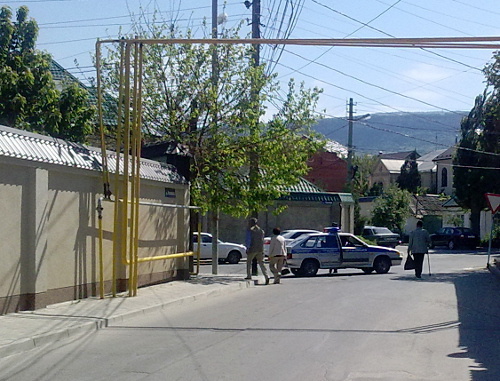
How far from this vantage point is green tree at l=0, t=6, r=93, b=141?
63.6ft

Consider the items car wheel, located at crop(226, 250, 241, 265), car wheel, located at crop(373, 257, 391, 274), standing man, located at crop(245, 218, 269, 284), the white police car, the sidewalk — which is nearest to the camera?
the sidewalk

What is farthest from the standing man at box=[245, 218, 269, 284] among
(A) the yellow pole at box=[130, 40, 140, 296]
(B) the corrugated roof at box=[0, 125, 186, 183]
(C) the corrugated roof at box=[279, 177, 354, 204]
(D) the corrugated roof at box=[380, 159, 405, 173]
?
(D) the corrugated roof at box=[380, 159, 405, 173]

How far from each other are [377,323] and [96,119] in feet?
42.4

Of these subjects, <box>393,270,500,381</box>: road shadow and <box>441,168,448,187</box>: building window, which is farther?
<box>441,168,448,187</box>: building window

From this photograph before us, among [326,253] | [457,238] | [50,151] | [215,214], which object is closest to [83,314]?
[50,151]

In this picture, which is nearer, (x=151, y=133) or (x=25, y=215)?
(x=25, y=215)

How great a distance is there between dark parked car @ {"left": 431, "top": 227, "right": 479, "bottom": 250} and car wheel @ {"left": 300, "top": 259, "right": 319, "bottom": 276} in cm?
2929

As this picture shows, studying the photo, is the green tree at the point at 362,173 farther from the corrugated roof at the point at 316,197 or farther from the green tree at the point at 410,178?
the corrugated roof at the point at 316,197

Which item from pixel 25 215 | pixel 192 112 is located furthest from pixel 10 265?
pixel 192 112

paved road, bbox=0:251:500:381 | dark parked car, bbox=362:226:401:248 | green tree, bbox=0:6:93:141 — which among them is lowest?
paved road, bbox=0:251:500:381

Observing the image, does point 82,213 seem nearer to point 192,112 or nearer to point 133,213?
point 133,213

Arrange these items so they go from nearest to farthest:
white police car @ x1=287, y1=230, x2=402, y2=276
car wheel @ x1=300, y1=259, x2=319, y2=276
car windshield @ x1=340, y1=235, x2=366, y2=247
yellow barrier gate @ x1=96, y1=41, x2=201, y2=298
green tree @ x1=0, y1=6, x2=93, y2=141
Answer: yellow barrier gate @ x1=96, y1=41, x2=201, y2=298, green tree @ x1=0, y1=6, x2=93, y2=141, white police car @ x1=287, y1=230, x2=402, y2=276, car wheel @ x1=300, y1=259, x2=319, y2=276, car windshield @ x1=340, y1=235, x2=366, y2=247

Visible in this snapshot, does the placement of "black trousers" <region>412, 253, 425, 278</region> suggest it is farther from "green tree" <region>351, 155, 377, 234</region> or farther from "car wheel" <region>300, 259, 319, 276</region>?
"green tree" <region>351, 155, 377, 234</region>

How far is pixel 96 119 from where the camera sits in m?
22.5
